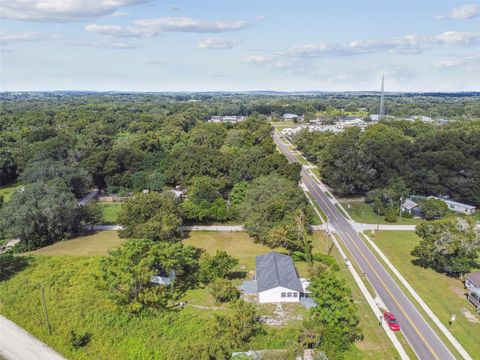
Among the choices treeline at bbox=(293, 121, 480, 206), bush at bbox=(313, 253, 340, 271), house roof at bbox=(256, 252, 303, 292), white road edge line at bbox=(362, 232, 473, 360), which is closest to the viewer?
white road edge line at bbox=(362, 232, 473, 360)

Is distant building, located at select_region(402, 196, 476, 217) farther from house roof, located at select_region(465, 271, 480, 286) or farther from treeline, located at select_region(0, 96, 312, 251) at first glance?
house roof, located at select_region(465, 271, 480, 286)

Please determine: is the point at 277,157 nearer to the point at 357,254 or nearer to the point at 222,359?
the point at 357,254

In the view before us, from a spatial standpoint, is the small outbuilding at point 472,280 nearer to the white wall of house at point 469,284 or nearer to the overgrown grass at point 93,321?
the white wall of house at point 469,284

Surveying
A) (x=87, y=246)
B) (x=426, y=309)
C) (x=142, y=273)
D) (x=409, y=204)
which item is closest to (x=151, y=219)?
(x=87, y=246)

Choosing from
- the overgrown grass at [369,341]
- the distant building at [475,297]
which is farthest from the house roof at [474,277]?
the overgrown grass at [369,341]

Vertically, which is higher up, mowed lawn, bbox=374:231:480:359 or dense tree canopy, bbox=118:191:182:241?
dense tree canopy, bbox=118:191:182:241

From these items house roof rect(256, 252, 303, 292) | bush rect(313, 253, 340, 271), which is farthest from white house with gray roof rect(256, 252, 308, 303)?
bush rect(313, 253, 340, 271)
